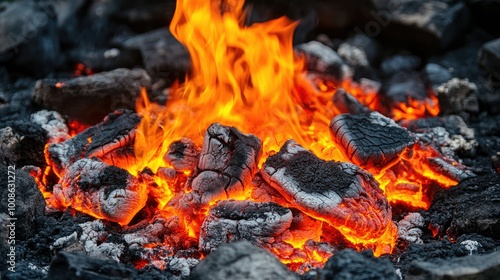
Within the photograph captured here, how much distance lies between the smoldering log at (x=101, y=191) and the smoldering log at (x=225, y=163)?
1.26 ft

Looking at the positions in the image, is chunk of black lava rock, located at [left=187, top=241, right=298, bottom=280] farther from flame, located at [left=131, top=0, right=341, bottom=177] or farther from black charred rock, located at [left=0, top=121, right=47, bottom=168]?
black charred rock, located at [left=0, top=121, right=47, bottom=168]

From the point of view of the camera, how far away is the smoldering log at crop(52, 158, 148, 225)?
3.66 m

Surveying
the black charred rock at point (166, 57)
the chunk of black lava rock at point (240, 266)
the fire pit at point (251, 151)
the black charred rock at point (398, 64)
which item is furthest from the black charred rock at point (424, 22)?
the chunk of black lava rock at point (240, 266)

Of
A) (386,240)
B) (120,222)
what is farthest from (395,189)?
(120,222)

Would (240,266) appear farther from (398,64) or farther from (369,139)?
(398,64)

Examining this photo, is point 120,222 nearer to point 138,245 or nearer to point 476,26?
point 138,245

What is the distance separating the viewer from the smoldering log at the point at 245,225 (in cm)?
338

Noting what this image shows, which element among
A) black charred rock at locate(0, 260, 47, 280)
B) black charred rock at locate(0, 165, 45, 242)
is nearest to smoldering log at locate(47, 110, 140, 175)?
black charred rock at locate(0, 165, 45, 242)

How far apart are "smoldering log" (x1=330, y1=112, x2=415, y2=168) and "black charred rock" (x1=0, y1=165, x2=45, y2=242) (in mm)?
1955

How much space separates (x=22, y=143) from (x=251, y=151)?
1612mm

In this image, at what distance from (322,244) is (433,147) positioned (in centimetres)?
138

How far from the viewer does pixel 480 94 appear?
5.42m

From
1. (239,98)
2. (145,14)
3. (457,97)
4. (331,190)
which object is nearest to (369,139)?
(331,190)

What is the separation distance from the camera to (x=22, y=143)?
13.7 ft
